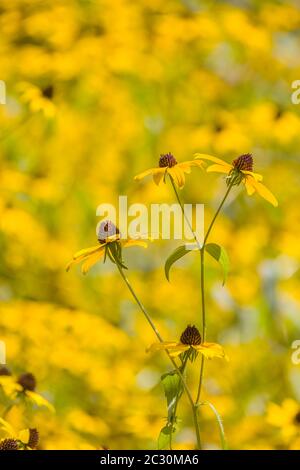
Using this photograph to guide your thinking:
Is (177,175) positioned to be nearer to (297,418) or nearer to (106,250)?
(106,250)

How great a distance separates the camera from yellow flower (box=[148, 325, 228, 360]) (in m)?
0.74

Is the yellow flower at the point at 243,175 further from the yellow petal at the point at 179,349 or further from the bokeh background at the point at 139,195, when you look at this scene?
the bokeh background at the point at 139,195

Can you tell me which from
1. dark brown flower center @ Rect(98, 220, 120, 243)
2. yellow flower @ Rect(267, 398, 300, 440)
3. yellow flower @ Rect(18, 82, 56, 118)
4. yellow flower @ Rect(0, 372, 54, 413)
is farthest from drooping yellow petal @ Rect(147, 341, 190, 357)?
yellow flower @ Rect(18, 82, 56, 118)

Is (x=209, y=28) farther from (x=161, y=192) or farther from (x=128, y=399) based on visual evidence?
(x=128, y=399)

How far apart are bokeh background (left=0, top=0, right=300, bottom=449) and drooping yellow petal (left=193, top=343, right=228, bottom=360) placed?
85cm

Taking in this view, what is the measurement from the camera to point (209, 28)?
7.25ft

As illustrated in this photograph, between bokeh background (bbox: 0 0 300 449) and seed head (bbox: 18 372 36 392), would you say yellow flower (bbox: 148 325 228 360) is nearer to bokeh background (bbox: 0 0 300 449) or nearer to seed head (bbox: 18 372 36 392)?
seed head (bbox: 18 372 36 392)

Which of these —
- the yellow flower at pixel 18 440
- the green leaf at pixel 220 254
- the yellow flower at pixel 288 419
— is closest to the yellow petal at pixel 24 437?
the yellow flower at pixel 18 440

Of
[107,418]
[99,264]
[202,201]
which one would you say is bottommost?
[107,418]

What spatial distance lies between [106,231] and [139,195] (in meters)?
1.18

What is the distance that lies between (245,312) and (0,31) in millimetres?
919

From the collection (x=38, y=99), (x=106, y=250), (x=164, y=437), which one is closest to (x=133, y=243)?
(x=106, y=250)

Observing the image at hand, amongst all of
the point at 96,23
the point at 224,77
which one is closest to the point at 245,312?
the point at 224,77

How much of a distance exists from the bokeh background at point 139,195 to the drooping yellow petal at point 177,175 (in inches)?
33.7
